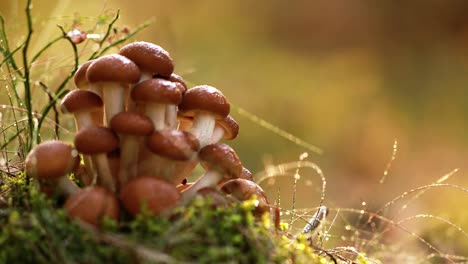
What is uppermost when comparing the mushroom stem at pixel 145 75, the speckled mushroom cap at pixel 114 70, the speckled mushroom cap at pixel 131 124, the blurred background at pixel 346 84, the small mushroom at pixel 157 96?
the speckled mushroom cap at pixel 114 70

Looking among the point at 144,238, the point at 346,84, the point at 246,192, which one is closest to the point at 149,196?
the point at 144,238

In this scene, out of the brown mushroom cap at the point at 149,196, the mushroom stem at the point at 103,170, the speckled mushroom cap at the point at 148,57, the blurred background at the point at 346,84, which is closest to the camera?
the brown mushroom cap at the point at 149,196

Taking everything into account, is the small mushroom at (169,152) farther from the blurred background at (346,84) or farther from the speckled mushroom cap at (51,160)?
the blurred background at (346,84)

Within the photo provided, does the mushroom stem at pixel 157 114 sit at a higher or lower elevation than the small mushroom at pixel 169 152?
higher

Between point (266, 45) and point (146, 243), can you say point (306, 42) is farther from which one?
point (146, 243)

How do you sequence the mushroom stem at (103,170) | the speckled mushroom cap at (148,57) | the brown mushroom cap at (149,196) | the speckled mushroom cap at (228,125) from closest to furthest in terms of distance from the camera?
the brown mushroom cap at (149,196)
the mushroom stem at (103,170)
the speckled mushroom cap at (148,57)
the speckled mushroom cap at (228,125)

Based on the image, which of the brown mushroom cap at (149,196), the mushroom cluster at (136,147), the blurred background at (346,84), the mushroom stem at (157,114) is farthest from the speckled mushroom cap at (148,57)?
the blurred background at (346,84)

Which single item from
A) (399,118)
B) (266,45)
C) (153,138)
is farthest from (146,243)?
(266,45)
